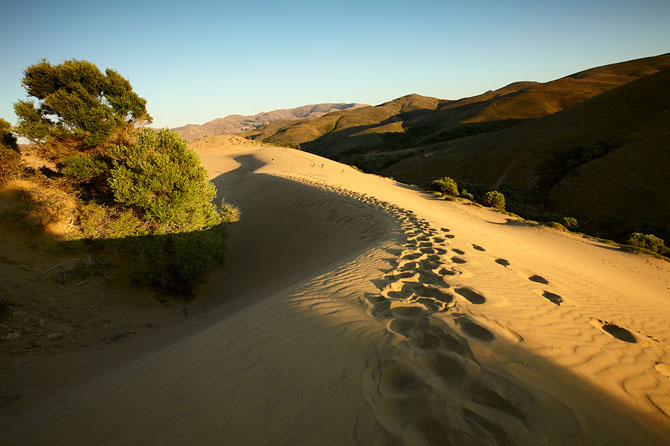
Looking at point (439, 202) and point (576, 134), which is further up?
point (576, 134)

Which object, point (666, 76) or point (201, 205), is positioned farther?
point (666, 76)

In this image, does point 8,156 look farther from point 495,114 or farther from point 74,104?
point 495,114

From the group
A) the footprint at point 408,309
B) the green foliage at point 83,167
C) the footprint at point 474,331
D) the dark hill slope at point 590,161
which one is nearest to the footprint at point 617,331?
the footprint at point 474,331

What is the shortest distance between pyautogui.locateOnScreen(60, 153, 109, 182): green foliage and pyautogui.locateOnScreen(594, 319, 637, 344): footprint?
12.9 meters

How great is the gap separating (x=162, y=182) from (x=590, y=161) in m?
32.4

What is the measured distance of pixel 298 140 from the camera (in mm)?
105188

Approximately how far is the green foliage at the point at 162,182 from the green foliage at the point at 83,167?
1.63 feet

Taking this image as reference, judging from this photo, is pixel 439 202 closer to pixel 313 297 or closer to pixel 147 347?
pixel 313 297

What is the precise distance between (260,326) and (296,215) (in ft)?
29.7

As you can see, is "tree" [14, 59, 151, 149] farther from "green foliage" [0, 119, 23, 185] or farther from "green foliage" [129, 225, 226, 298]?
"green foliage" [129, 225, 226, 298]

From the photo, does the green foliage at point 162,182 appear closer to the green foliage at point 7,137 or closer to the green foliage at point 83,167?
the green foliage at point 83,167

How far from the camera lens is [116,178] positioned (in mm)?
7664

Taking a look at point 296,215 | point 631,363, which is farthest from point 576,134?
point 631,363

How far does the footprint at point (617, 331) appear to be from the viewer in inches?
118
